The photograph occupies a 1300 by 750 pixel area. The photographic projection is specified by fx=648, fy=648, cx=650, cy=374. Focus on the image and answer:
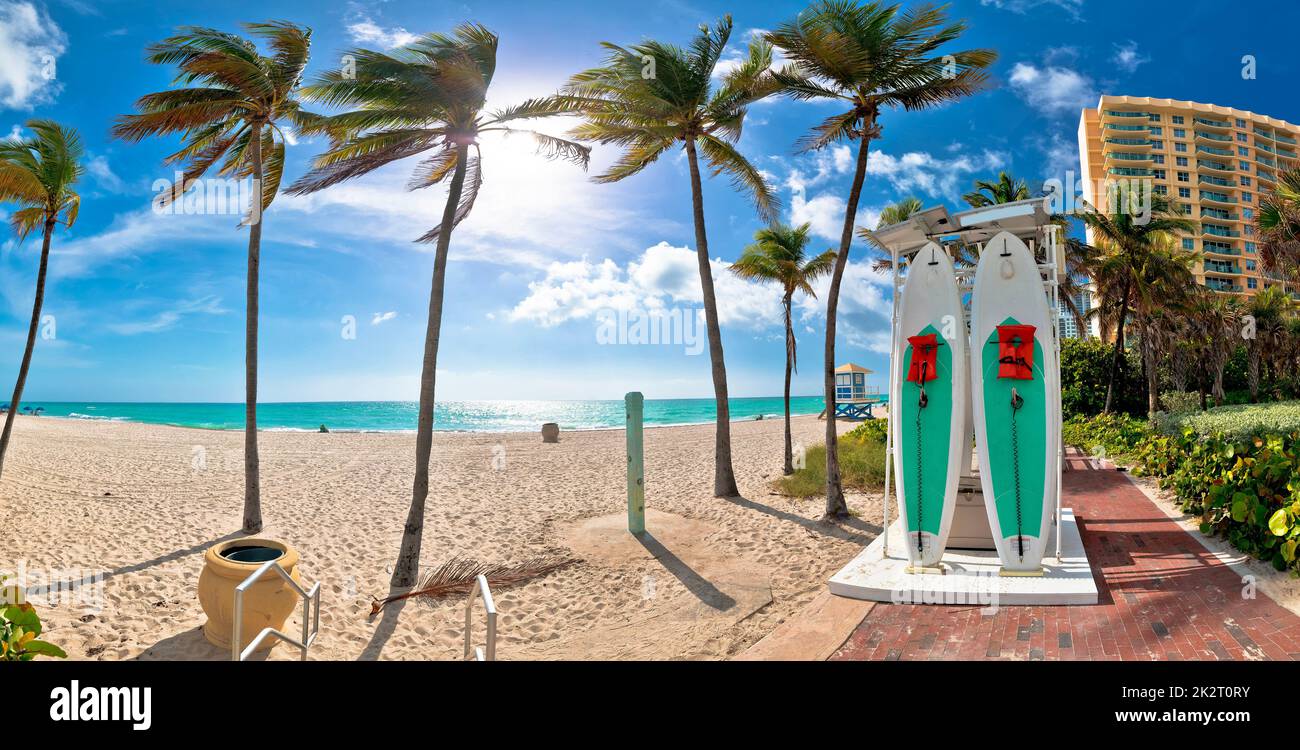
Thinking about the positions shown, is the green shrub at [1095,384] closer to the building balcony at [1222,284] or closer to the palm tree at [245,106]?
the palm tree at [245,106]

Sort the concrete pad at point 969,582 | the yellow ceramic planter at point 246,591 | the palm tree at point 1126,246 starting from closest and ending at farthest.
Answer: the yellow ceramic planter at point 246,591 < the concrete pad at point 969,582 < the palm tree at point 1126,246

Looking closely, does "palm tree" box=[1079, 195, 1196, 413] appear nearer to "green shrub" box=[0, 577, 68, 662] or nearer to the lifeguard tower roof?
the lifeguard tower roof

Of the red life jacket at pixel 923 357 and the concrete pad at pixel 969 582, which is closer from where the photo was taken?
the concrete pad at pixel 969 582

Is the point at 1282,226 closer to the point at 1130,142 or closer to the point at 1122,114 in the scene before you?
the point at 1130,142

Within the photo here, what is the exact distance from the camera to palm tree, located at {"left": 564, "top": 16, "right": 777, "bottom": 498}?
11250 millimetres

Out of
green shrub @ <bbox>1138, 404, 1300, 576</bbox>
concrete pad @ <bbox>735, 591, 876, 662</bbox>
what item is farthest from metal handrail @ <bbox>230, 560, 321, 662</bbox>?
green shrub @ <bbox>1138, 404, 1300, 576</bbox>

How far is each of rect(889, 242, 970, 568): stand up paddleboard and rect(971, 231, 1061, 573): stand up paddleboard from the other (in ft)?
0.68

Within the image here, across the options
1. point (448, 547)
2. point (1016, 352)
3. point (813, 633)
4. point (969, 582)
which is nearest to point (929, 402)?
point (1016, 352)

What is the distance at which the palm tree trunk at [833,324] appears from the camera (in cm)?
991

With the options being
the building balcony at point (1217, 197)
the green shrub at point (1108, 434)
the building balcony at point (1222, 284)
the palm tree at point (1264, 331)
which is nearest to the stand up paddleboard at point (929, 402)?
the green shrub at point (1108, 434)

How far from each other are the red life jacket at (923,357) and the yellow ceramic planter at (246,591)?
247 inches

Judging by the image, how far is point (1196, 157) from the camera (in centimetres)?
6869
